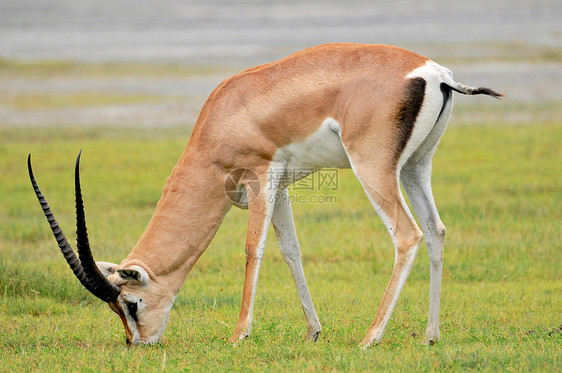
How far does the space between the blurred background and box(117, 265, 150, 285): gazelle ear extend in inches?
257

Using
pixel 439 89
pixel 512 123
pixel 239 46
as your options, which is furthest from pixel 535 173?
pixel 239 46

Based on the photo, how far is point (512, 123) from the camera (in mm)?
17812

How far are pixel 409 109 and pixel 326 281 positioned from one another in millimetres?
3060

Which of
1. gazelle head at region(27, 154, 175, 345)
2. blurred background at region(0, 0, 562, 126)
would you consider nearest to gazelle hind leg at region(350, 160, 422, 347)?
gazelle head at region(27, 154, 175, 345)

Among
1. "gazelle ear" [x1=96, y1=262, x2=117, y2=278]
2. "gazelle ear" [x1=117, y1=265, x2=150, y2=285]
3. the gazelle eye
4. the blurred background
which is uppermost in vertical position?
"gazelle ear" [x1=117, y1=265, x2=150, y2=285]

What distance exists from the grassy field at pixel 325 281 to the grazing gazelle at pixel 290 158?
43 cm

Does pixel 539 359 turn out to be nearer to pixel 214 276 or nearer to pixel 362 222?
pixel 214 276

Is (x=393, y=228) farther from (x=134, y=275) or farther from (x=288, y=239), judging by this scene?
(x=134, y=275)

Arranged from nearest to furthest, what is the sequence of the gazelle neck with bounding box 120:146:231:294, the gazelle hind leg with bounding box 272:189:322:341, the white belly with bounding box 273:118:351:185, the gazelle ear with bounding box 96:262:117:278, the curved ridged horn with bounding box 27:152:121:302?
the curved ridged horn with bounding box 27:152:121:302 → the white belly with bounding box 273:118:351:185 → the gazelle neck with bounding box 120:146:231:294 → the gazelle ear with bounding box 96:262:117:278 → the gazelle hind leg with bounding box 272:189:322:341

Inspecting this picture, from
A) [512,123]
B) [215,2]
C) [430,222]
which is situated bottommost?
[215,2]

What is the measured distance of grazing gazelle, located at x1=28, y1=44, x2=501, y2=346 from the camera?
19.6 ft

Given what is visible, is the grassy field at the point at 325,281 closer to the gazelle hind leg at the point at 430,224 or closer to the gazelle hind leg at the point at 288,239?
the gazelle hind leg at the point at 430,224

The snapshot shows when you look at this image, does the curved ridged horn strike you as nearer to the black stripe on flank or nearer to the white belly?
the white belly

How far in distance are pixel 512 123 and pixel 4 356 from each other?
14084 millimetres
